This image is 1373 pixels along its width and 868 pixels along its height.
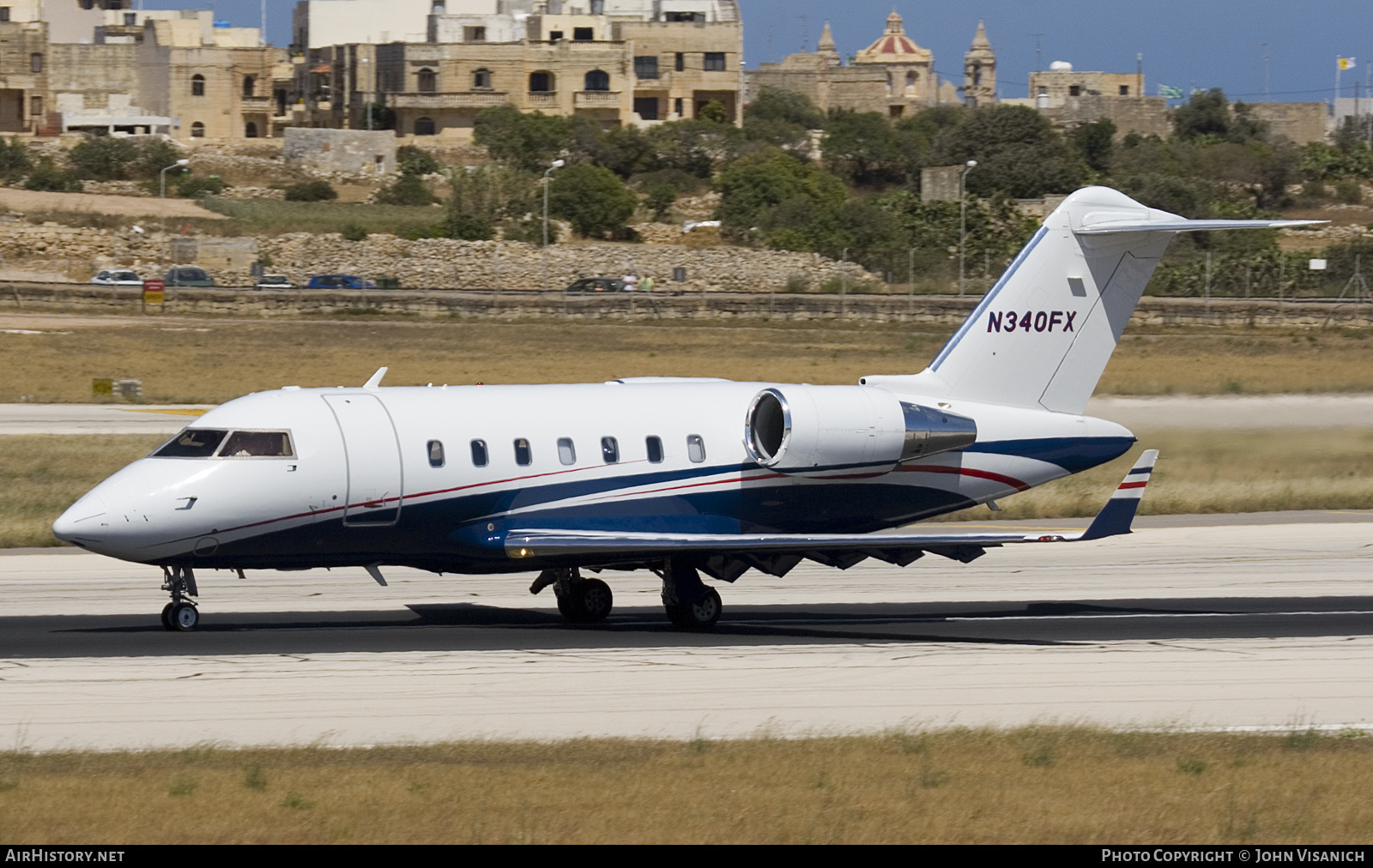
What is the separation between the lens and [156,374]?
65.2 metres

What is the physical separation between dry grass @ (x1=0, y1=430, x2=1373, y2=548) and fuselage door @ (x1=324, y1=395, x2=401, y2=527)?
42.0 ft

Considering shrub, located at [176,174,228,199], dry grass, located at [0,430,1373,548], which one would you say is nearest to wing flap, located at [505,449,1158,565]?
dry grass, located at [0,430,1373,548]

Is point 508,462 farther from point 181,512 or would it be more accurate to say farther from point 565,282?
point 565,282

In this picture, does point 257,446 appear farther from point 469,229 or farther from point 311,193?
point 311,193

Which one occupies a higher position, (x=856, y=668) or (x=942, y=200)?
(x=942, y=200)

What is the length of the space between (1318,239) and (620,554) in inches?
5223

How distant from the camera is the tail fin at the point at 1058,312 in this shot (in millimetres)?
26109

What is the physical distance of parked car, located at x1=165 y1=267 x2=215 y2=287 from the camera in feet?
324

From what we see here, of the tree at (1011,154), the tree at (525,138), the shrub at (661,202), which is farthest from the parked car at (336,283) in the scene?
the tree at (1011,154)

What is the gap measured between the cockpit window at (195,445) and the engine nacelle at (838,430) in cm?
697

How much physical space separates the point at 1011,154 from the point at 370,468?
13890cm

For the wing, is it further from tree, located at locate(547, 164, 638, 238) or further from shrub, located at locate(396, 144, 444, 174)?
shrub, located at locate(396, 144, 444, 174)

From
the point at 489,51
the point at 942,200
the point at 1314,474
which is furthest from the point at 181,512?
the point at 489,51
